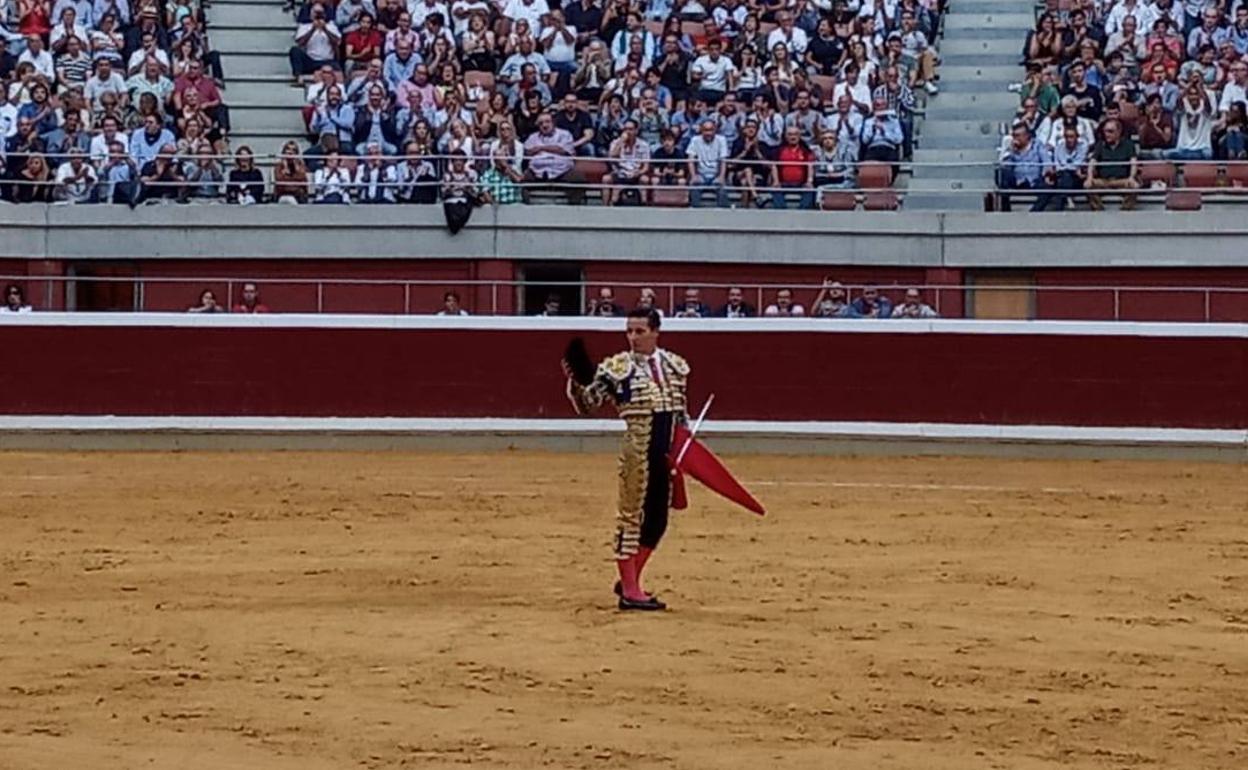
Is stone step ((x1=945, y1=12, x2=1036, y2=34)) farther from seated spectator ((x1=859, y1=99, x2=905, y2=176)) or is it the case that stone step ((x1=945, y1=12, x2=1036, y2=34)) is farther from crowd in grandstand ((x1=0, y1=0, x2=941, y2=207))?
seated spectator ((x1=859, y1=99, x2=905, y2=176))

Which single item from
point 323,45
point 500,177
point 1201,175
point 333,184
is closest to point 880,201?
point 1201,175

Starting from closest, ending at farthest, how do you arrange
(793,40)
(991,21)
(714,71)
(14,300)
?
(14,300) < (714,71) < (793,40) < (991,21)

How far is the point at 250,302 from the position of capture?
2012 centimetres

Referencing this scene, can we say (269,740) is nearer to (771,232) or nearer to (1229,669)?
(1229,669)

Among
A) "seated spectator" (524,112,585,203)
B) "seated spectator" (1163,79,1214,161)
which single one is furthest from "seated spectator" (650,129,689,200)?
"seated spectator" (1163,79,1214,161)

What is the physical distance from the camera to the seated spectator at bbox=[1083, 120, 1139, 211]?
2092cm

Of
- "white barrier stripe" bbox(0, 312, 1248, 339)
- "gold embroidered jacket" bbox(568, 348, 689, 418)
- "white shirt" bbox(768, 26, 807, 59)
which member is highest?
"white shirt" bbox(768, 26, 807, 59)

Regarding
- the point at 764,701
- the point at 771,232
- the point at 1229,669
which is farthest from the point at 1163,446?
the point at 764,701

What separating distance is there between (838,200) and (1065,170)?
199 centimetres

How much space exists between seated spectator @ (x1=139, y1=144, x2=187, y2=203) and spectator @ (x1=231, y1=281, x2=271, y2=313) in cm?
229

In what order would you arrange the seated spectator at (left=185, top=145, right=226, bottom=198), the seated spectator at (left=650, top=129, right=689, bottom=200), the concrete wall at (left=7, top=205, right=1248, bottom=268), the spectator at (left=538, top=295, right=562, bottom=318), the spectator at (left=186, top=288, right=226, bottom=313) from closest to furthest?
the spectator at (left=186, top=288, right=226, bottom=313), the spectator at (left=538, top=295, right=562, bottom=318), the concrete wall at (left=7, top=205, right=1248, bottom=268), the seated spectator at (left=650, top=129, right=689, bottom=200), the seated spectator at (left=185, top=145, right=226, bottom=198)

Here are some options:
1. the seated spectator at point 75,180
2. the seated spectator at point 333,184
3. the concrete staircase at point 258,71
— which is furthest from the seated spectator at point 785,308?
the seated spectator at point 75,180

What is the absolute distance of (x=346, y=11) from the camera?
934 inches

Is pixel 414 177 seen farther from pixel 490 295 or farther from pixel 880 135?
pixel 880 135
